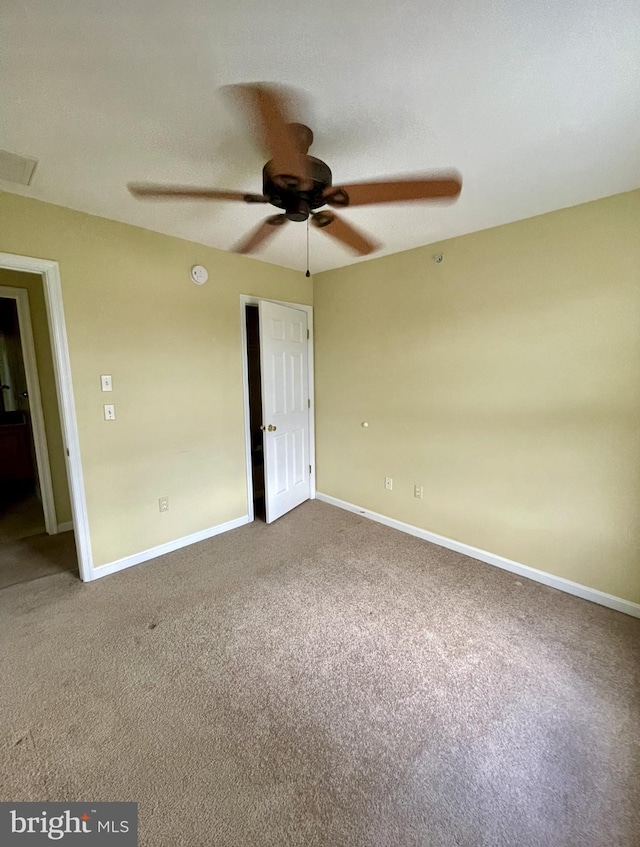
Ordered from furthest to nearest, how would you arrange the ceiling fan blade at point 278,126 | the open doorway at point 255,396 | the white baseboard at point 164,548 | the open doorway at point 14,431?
1. the open doorway at point 14,431
2. the open doorway at point 255,396
3. the white baseboard at point 164,548
4. the ceiling fan blade at point 278,126

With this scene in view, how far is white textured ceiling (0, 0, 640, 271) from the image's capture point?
3.27 feet

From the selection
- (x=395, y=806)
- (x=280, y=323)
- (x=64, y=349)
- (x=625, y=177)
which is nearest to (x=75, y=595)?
(x=64, y=349)

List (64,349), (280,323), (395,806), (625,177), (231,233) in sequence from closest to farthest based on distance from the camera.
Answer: (395,806), (625,177), (64,349), (231,233), (280,323)

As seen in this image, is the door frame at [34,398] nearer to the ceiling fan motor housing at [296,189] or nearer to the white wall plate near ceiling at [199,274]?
the white wall plate near ceiling at [199,274]

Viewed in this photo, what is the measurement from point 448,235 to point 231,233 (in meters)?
1.57

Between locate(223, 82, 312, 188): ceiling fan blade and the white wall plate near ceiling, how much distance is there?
4.80ft

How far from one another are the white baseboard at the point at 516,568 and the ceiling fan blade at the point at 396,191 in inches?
94.5

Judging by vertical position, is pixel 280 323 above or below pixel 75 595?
above

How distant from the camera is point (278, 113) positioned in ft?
3.38

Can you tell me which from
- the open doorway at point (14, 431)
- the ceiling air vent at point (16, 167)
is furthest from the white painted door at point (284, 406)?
the open doorway at point (14, 431)

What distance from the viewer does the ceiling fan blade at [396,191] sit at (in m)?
1.22

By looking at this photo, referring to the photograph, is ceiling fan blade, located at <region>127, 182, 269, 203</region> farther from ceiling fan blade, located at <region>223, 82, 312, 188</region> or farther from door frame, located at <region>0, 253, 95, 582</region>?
door frame, located at <region>0, 253, 95, 582</region>

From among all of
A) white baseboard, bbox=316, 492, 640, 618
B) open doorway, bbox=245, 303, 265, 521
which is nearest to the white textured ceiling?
open doorway, bbox=245, 303, 265, 521

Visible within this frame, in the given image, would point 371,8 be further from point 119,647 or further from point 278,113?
point 119,647
